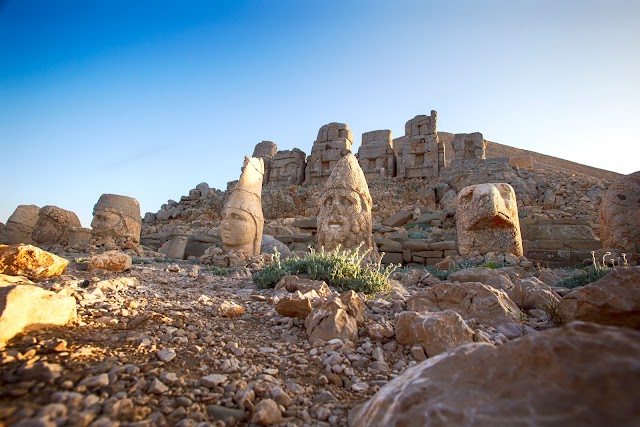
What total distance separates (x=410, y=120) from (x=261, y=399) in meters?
23.0

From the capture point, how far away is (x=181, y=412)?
142 cm

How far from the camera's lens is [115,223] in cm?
1029

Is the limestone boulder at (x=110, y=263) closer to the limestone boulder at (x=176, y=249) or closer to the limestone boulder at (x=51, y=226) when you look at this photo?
the limestone boulder at (x=176, y=249)

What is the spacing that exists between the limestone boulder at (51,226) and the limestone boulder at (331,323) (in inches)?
473

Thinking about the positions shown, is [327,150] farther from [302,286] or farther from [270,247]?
[302,286]

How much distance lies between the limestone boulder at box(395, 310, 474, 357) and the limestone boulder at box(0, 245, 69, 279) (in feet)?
12.1

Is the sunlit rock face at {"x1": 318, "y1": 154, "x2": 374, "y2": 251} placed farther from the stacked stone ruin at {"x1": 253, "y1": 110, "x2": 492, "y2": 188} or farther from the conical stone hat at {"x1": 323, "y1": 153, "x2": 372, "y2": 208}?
the stacked stone ruin at {"x1": 253, "y1": 110, "x2": 492, "y2": 188}

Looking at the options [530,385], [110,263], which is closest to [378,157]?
[110,263]

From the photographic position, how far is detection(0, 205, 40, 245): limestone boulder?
442 inches

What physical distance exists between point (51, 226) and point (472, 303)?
43.2 feet

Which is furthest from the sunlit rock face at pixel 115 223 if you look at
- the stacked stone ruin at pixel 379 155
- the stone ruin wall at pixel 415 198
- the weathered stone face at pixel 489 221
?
the stacked stone ruin at pixel 379 155

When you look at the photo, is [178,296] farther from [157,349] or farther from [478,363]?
[478,363]

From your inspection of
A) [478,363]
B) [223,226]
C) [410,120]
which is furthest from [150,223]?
[478,363]

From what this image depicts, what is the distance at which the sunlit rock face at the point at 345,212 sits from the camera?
24.3 feet
